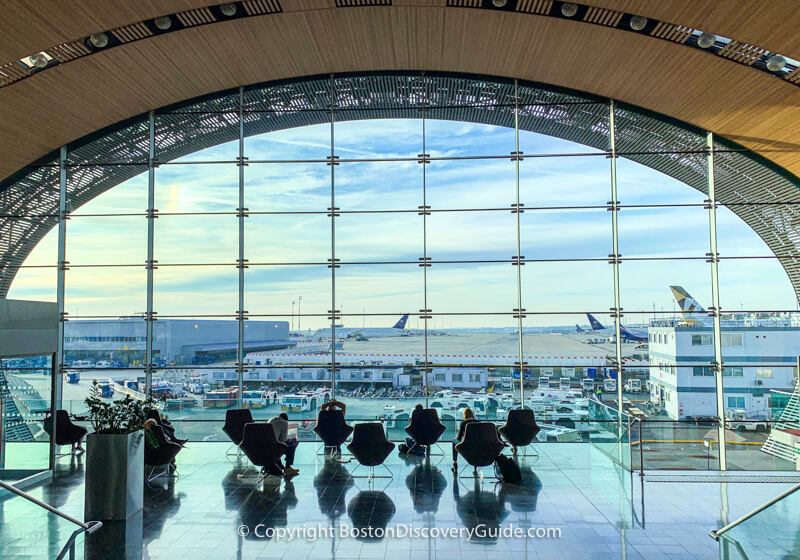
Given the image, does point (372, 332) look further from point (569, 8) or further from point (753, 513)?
point (753, 513)

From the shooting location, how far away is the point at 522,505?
6453mm

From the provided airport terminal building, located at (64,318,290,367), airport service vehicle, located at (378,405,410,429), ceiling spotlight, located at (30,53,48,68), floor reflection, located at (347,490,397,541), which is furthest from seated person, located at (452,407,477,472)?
ceiling spotlight, located at (30,53,48,68)

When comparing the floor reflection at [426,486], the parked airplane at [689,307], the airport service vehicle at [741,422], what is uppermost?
the parked airplane at [689,307]

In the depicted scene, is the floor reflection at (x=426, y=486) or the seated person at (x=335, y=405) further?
the seated person at (x=335, y=405)

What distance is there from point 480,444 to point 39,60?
8.13m

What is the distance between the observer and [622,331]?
34.5 feet

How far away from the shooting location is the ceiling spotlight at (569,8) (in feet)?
27.8

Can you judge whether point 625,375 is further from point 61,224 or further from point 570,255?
point 61,224

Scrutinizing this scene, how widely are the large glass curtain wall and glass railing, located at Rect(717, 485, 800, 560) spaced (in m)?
5.48

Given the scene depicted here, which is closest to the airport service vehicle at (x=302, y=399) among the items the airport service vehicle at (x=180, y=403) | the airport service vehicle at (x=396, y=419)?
the airport service vehicle at (x=396, y=419)

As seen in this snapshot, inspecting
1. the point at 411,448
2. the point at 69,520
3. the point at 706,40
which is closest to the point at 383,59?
the point at 706,40

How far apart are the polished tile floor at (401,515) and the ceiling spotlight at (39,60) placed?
5734 mm

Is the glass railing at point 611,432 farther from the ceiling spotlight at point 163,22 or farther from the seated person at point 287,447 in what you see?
the ceiling spotlight at point 163,22

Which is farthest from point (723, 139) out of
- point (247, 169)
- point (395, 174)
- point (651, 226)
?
point (247, 169)
